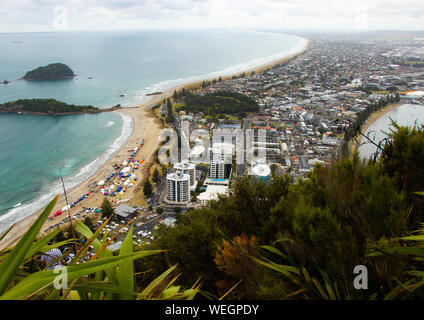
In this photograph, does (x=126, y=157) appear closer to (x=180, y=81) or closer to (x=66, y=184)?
(x=66, y=184)

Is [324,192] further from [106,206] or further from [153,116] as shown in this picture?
[153,116]

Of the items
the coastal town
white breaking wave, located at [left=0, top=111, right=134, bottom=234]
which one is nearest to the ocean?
white breaking wave, located at [left=0, top=111, right=134, bottom=234]

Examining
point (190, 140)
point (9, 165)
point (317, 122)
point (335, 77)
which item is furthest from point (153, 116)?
point (335, 77)

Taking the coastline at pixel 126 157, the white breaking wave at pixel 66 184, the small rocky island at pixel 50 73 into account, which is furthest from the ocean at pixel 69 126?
the small rocky island at pixel 50 73

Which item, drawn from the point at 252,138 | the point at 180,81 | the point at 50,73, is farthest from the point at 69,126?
the point at 50,73

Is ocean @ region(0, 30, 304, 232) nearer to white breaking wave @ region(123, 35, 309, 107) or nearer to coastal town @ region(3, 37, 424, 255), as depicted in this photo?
white breaking wave @ region(123, 35, 309, 107)
